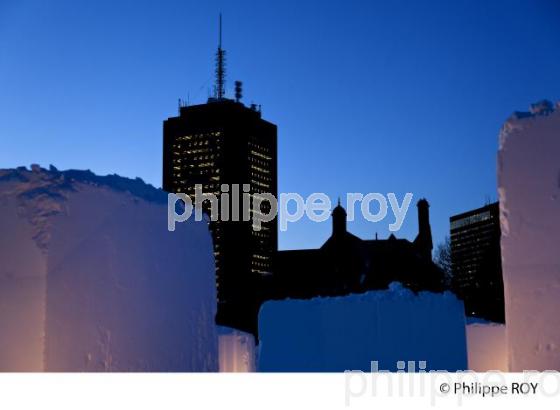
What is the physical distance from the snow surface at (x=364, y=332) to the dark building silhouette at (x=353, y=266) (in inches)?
1670

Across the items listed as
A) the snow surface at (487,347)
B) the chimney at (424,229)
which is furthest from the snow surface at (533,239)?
the chimney at (424,229)

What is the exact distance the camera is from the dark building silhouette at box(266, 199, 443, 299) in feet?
213

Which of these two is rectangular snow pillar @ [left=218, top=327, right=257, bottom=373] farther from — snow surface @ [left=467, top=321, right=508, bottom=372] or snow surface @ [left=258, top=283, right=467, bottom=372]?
snow surface @ [left=467, top=321, right=508, bottom=372]

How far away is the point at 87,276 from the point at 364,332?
11.0 metres

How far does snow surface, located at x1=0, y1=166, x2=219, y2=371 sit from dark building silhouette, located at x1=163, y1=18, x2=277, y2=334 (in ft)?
302

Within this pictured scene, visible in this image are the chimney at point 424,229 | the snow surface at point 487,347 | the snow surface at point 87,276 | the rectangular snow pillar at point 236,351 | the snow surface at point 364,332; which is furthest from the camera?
the chimney at point 424,229

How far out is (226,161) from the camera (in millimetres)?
111750

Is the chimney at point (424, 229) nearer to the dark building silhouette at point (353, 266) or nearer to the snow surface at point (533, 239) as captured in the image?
the dark building silhouette at point (353, 266)

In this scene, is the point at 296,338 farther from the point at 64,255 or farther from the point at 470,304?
the point at 470,304

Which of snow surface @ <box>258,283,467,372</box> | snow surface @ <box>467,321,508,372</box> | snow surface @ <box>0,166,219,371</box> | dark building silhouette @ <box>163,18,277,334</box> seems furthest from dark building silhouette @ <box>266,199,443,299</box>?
snow surface @ <box>0,166,219,371</box>

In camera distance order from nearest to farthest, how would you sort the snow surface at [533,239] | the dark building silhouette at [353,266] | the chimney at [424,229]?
the snow surface at [533,239], the dark building silhouette at [353,266], the chimney at [424,229]

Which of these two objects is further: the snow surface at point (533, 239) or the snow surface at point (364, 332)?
the snow surface at point (364, 332)

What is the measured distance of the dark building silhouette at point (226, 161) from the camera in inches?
4326

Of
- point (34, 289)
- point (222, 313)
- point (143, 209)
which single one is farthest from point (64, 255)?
point (222, 313)
